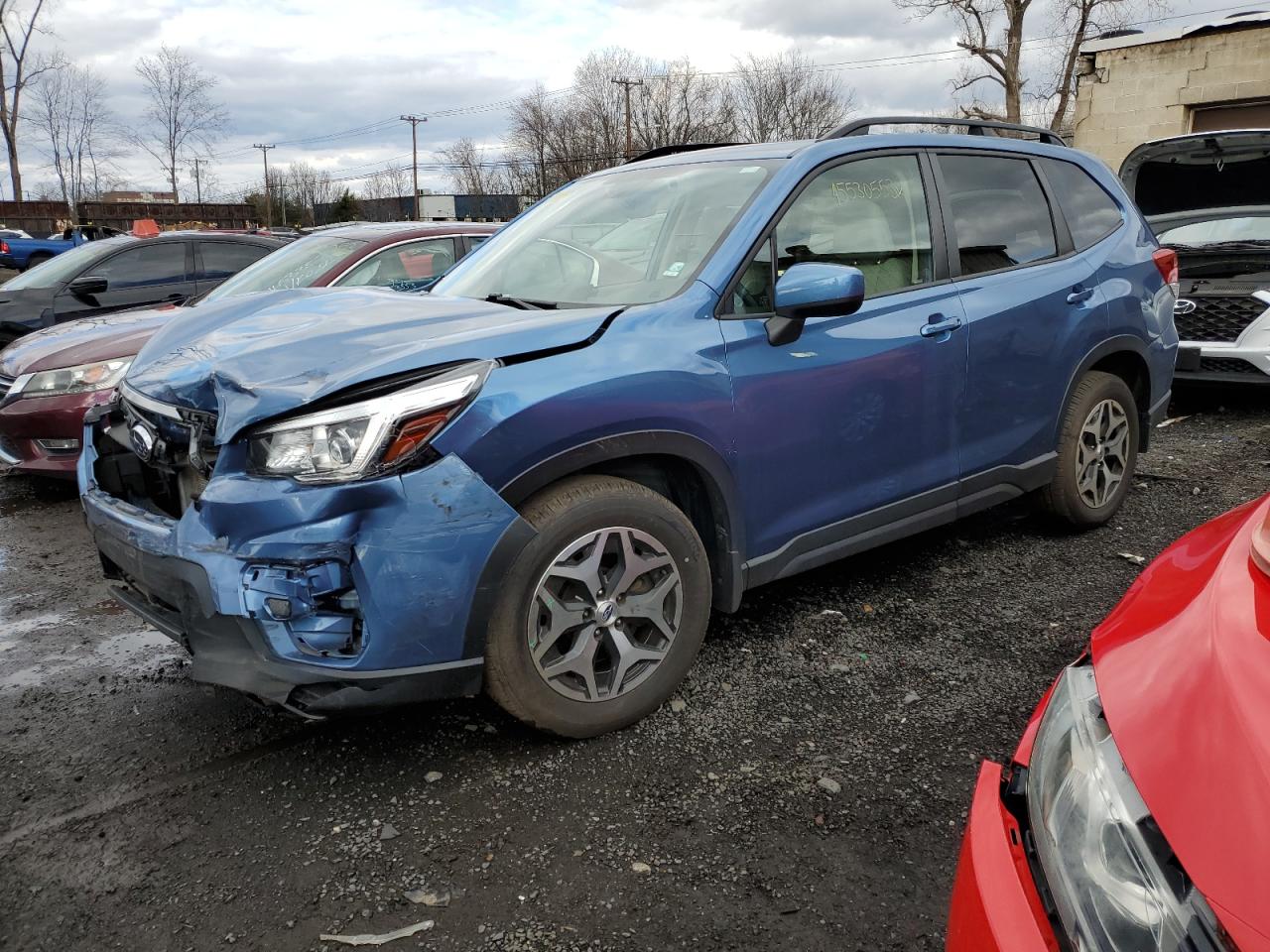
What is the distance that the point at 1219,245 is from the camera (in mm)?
7078

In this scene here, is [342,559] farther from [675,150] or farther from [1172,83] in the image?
[1172,83]

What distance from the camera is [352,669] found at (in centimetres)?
232

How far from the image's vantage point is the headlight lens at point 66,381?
212 inches

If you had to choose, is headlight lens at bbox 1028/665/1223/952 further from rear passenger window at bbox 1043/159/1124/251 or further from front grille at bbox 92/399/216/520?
rear passenger window at bbox 1043/159/1124/251

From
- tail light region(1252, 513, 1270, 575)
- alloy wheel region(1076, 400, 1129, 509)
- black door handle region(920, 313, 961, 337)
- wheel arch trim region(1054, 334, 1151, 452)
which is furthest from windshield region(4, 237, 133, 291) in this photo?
tail light region(1252, 513, 1270, 575)

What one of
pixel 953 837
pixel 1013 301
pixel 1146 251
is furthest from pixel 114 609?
pixel 1146 251

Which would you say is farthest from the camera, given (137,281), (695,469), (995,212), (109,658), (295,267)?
(137,281)

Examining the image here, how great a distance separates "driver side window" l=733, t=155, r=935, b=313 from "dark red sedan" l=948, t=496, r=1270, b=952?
188 cm

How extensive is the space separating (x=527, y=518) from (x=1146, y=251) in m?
3.60

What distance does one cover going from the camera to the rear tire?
165 inches

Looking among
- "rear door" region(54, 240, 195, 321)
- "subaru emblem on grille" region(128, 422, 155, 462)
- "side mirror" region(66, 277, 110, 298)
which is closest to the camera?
"subaru emblem on grille" region(128, 422, 155, 462)

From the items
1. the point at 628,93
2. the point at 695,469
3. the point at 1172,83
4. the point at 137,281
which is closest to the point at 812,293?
the point at 695,469

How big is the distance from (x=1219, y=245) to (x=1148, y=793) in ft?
24.6

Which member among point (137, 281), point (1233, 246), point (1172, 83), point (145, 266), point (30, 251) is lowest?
point (1233, 246)
